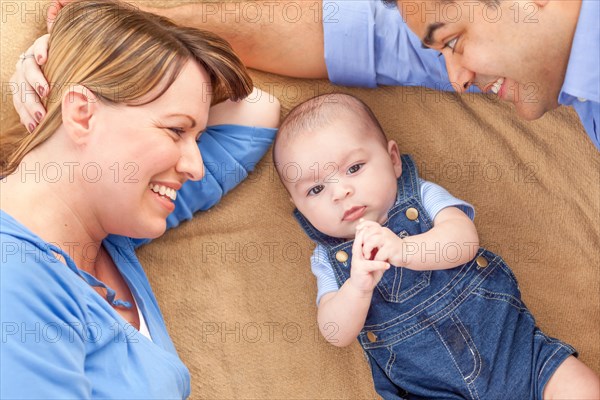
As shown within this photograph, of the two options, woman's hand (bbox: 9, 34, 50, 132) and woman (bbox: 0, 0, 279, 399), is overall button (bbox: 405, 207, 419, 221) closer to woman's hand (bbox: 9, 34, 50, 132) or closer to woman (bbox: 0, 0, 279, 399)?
woman (bbox: 0, 0, 279, 399)

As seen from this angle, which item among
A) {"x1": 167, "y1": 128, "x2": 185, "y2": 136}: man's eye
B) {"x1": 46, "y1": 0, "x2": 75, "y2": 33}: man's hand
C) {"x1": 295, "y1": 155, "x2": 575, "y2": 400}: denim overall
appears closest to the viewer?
{"x1": 167, "y1": 128, "x2": 185, "y2": 136}: man's eye

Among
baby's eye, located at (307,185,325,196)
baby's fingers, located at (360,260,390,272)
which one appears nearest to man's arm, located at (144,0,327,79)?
baby's eye, located at (307,185,325,196)

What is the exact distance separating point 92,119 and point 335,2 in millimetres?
680

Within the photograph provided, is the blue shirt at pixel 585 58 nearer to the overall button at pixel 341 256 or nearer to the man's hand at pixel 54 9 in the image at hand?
the overall button at pixel 341 256

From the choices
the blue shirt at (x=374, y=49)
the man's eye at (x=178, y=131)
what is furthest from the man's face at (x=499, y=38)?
the man's eye at (x=178, y=131)

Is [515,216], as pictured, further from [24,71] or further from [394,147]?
[24,71]

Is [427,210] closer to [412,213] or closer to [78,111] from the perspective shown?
[412,213]

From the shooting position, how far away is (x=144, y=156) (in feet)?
4.64

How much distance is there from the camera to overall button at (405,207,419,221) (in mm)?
1662

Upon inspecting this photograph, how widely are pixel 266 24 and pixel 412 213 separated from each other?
1.91 ft

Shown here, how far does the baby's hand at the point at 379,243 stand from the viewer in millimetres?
1515

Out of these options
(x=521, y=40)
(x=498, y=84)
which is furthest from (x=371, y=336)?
(x=521, y=40)

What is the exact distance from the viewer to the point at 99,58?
1414 millimetres

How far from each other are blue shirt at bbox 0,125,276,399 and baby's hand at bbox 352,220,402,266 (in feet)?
1.50
